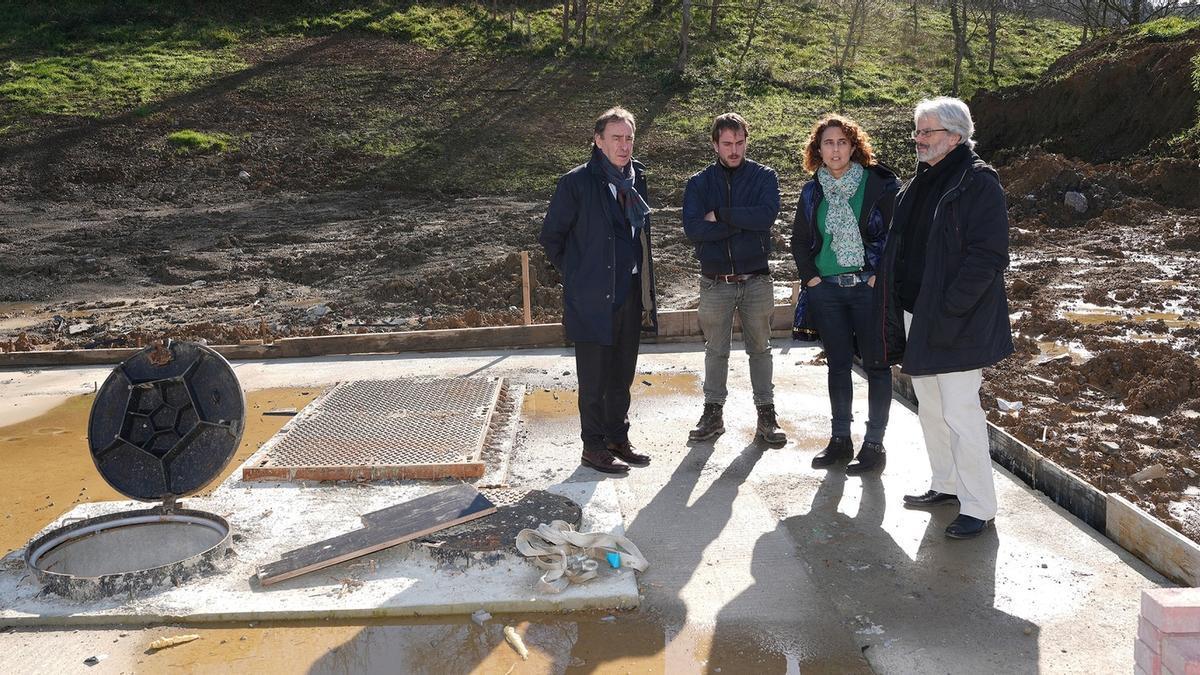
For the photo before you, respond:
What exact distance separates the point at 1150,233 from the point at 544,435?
1154 cm

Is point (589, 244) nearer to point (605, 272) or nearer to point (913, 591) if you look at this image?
point (605, 272)

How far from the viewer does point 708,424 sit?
5770 millimetres

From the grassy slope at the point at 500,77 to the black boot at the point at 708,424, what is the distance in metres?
12.8

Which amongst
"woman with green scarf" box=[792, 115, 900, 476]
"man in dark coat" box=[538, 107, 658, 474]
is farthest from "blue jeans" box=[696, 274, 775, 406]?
"man in dark coat" box=[538, 107, 658, 474]

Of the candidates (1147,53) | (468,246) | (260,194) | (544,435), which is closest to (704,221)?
(544,435)

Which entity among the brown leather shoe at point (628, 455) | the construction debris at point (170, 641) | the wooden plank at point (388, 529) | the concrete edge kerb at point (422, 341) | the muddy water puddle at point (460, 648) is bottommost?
the muddy water puddle at point (460, 648)

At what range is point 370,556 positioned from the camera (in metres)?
4.18

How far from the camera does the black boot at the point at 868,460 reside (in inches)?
205

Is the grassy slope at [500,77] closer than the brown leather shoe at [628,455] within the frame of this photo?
No

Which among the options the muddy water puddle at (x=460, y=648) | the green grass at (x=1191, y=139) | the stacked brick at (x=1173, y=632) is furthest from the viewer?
the green grass at (x=1191, y=139)

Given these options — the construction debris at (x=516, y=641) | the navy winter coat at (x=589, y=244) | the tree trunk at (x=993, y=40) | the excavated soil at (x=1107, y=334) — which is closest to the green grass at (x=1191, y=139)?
the excavated soil at (x=1107, y=334)

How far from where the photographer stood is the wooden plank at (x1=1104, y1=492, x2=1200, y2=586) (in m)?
3.82

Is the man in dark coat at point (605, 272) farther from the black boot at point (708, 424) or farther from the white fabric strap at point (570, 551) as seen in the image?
A: the white fabric strap at point (570, 551)

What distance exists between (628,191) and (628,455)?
1.38 m
